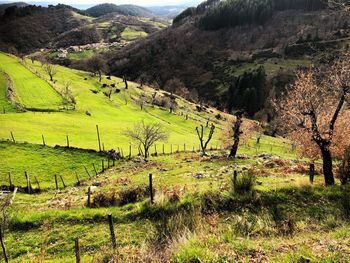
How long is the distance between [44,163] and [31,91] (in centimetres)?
5744

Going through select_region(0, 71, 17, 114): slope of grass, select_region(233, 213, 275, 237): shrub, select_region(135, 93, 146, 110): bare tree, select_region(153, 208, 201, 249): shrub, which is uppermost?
select_region(233, 213, 275, 237): shrub

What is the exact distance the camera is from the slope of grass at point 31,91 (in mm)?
91875

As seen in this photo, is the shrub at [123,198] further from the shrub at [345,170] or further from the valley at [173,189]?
the shrub at [345,170]

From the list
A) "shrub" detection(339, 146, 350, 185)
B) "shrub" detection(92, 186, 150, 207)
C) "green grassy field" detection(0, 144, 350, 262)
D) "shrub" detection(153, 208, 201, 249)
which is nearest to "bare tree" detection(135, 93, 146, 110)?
"shrub" detection(92, 186, 150, 207)

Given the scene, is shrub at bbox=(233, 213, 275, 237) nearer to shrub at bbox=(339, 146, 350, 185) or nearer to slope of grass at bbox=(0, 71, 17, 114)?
shrub at bbox=(339, 146, 350, 185)

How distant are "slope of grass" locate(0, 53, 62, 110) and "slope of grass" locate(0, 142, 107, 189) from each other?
35.8 meters

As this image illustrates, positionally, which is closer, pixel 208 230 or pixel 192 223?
pixel 208 230

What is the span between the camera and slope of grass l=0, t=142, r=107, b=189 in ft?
156

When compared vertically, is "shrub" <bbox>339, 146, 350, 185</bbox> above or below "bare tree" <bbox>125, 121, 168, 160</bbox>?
above

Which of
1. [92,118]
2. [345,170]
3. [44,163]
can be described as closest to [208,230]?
[345,170]

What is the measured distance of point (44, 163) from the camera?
52.7 m

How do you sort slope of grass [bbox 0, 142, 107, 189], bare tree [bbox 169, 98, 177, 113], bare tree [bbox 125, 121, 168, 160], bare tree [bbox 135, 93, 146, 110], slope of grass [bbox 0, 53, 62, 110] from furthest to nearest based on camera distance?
bare tree [bbox 169, 98, 177, 113] → bare tree [bbox 135, 93, 146, 110] → slope of grass [bbox 0, 53, 62, 110] → bare tree [bbox 125, 121, 168, 160] → slope of grass [bbox 0, 142, 107, 189]

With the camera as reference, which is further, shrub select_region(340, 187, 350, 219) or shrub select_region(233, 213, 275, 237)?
shrub select_region(340, 187, 350, 219)

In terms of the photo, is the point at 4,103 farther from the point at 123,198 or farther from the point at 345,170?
the point at 345,170
